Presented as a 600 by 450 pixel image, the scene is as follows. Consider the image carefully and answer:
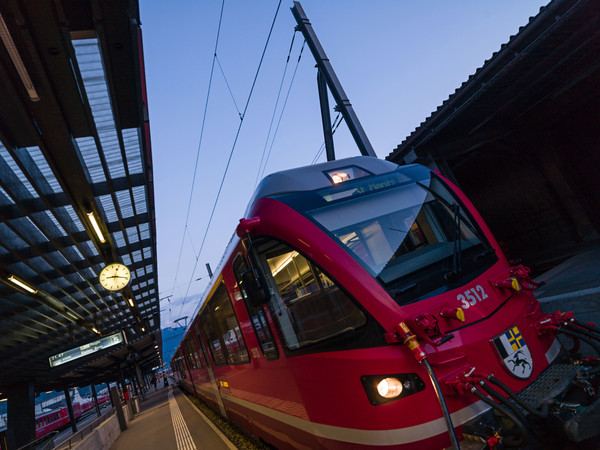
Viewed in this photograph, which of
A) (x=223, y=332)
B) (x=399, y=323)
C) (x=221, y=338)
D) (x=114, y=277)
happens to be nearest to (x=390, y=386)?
(x=399, y=323)

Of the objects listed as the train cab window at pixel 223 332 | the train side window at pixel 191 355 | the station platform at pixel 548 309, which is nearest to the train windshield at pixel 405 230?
the station platform at pixel 548 309

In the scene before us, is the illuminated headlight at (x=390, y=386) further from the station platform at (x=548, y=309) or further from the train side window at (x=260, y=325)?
the station platform at (x=548, y=309)

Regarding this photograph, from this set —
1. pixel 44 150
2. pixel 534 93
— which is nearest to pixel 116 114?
pixel 44 150

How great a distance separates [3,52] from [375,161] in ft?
14.9

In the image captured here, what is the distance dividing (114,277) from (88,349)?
5747 mm

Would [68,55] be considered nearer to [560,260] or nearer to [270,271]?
[270,271]

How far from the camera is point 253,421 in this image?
5.22m

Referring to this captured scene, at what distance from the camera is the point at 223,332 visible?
6.16 metres

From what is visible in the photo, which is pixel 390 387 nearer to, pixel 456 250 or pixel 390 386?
pixel 390 386

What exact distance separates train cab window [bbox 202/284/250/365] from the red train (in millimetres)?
1341

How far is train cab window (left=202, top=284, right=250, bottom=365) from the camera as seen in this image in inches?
203

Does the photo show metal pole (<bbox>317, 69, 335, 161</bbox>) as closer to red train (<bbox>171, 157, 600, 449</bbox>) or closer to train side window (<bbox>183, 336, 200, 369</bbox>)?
red train (<bbox>171, 157, 600, 449</bbox>)

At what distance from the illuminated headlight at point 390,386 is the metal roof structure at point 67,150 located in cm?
431

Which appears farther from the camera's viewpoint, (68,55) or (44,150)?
(44,150)
